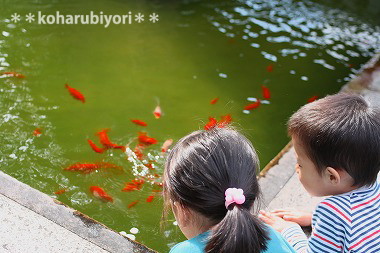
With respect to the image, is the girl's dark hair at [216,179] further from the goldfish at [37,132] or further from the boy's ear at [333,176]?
the goldfish at [37,132]

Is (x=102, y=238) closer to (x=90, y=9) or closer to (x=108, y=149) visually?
(x=108, y=149)

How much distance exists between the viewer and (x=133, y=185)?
3.15 m

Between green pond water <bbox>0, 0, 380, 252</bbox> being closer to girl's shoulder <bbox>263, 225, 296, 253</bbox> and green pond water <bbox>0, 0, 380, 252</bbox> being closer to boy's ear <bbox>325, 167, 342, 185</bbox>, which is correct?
boy's ear <bbox>325, 167, 342, 185</bbox>

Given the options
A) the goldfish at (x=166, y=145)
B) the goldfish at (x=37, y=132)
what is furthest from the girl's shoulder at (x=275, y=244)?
the goldfish at (x=37, y=132)

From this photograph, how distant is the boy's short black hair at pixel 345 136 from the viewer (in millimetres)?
1995

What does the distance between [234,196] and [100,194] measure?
1.67m

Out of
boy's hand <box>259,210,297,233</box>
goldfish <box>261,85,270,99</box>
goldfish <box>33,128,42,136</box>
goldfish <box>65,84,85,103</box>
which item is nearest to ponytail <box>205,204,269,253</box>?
boy's hand <box>259,210,297,233</box>

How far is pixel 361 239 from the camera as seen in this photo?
6.48 ft

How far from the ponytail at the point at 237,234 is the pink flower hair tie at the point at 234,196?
1 centimetres

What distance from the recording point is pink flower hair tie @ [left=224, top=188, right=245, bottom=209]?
149cm

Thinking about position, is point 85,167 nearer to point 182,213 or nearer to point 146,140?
point 146,140

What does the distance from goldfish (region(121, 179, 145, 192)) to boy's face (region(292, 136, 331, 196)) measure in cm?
123

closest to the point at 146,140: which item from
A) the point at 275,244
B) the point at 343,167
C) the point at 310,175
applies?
the point at 310,175

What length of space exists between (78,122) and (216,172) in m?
2.27
